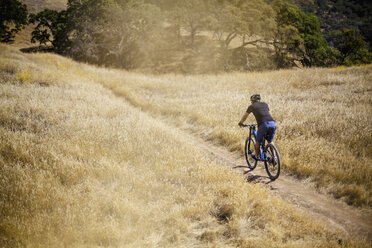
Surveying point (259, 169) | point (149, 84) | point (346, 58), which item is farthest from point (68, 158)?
point (346, 58)

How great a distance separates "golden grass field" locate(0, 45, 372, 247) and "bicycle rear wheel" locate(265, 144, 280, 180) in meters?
0.58

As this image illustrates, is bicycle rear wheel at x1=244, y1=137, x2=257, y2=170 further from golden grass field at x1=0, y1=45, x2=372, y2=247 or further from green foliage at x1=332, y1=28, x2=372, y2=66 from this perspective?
green foliage at x1=332, y1=28, x2=372, y2=66

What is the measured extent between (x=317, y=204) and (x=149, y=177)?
13.7 feet

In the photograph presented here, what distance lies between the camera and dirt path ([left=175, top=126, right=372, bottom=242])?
3994 mm

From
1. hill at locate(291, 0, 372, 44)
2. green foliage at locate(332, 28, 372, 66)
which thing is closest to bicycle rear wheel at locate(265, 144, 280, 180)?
green foliage at locate(332, 28, 372, 66)

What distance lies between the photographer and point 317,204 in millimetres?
4711

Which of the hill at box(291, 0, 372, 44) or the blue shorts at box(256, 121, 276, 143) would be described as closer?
the blue shorts at box(256, 121, 276, 143)

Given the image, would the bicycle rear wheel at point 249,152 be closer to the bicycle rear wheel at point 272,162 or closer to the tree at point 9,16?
the bicycle rear wheel at point 272,162

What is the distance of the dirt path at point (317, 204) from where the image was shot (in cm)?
399

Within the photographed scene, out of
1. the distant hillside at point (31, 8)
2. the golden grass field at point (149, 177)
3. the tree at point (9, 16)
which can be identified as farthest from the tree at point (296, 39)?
the distant hillside at point (31, 8)

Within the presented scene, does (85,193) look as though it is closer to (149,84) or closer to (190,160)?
(190,160)

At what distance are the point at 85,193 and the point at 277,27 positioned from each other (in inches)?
1361

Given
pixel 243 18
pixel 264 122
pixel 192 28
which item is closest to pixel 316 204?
pixel 264 122

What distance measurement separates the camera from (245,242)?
3.49 metres
